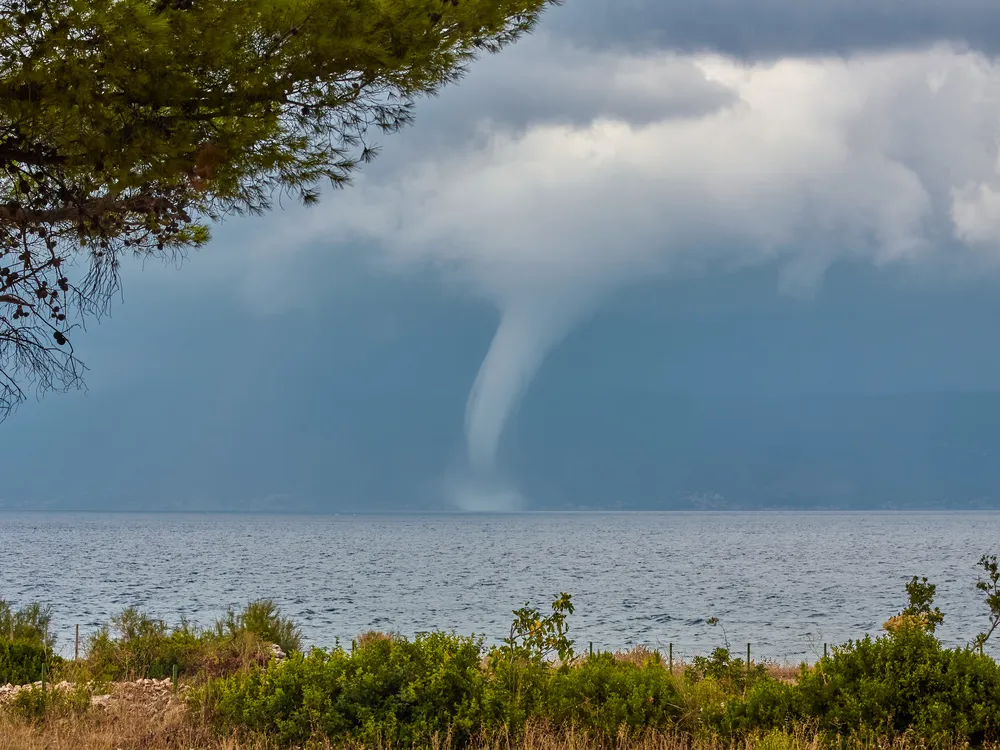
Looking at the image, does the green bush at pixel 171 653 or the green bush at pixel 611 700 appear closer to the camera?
the green bush at pixel 611 700

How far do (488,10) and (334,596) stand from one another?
59.5 m

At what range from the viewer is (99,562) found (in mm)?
105438

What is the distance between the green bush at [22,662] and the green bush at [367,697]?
607cm

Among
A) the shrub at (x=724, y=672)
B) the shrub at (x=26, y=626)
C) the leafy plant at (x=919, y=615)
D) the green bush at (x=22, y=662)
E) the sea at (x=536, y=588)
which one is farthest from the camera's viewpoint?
the sea at (x=536, y=588)

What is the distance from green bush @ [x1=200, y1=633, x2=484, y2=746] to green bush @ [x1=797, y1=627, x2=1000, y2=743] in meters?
3.53

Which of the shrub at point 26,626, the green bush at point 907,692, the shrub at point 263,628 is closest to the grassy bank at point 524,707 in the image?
the green bush at point 907,692

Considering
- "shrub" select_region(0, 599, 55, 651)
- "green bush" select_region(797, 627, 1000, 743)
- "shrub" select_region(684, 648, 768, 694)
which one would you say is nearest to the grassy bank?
"green bush" select_region(797, 627, 1000, 743)

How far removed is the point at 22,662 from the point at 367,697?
8384 mm

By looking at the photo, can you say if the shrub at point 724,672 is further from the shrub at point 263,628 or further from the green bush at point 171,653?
the shrub at point 263,628

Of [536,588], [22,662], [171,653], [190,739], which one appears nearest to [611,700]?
[190,739]

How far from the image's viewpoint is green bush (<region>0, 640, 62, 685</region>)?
1475 cm

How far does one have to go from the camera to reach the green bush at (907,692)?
9086 mm

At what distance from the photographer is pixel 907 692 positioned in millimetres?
9414

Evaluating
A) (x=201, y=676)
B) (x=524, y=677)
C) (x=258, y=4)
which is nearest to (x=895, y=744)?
(x=524, y=677)
